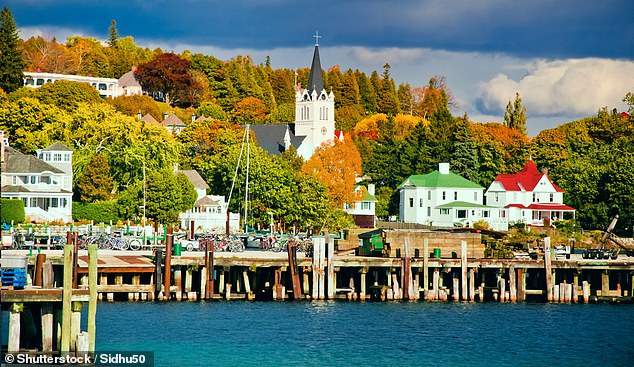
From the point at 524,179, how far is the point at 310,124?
38.0m

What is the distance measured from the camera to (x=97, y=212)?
3959 inches

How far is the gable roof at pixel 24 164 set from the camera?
98.8m

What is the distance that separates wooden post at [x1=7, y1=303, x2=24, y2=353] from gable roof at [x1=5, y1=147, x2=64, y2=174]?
195ft

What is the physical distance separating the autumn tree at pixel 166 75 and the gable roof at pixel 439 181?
70.6 m

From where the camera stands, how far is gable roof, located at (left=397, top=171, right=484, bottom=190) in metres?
124

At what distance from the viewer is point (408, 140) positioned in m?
144

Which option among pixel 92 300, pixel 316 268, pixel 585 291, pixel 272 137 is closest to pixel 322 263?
pixel 316 268

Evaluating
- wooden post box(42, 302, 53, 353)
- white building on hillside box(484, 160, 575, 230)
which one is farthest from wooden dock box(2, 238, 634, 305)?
white building on hillside box(484, 160, 575, 230)

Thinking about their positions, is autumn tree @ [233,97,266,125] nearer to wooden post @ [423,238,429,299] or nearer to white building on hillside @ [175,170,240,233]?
white building on hillside @ [175,170,240,233]

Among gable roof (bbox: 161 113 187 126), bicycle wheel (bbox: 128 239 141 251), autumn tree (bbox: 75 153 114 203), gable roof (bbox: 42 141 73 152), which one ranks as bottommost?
bicycle wheel (bbox: 128 239 141 251)

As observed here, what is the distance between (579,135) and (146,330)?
96.9 metres

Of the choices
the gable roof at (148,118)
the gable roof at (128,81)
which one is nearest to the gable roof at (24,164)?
the gable roof at (148,118)

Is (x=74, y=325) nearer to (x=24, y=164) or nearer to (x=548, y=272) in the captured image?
(x=548, y=272)

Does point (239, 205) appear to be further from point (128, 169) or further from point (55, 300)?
point (55, 300)
